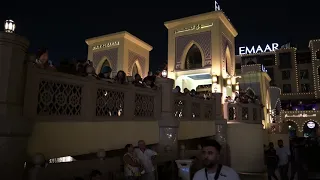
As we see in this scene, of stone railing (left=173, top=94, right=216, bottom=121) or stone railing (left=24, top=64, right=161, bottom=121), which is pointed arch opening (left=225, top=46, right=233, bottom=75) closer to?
stone railing (left=173, top=94, right=216, bottom=121)

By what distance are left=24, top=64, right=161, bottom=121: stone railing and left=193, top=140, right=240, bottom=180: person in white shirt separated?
124 inches

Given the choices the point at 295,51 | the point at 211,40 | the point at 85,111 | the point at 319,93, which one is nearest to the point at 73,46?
the point at 211,40

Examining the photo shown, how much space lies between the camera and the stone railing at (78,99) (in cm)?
451

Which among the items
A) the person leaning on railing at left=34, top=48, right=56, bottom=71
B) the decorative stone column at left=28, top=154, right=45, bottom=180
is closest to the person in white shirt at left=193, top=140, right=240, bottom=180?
the decorative stone column at left=28, top=154, right=45, bottom=180

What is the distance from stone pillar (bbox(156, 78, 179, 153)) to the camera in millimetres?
8023

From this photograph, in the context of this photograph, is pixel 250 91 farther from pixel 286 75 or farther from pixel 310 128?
pixel 286 75

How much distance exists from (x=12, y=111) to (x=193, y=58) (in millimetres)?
15881

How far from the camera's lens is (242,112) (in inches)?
563

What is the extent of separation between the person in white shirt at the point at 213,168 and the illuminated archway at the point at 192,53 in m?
15.0

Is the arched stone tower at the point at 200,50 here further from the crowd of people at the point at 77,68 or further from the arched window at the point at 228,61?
the crowd of people at the point at 77,68

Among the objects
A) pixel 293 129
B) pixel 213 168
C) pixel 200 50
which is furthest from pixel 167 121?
pixel 293 129

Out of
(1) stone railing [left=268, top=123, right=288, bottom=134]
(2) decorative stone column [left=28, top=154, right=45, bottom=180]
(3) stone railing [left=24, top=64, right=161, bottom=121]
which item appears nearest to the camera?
(2) decorative stone column [left=28, top=154, right=45, bottom=180]

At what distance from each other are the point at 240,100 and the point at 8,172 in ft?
42.6

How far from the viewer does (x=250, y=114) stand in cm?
1459
